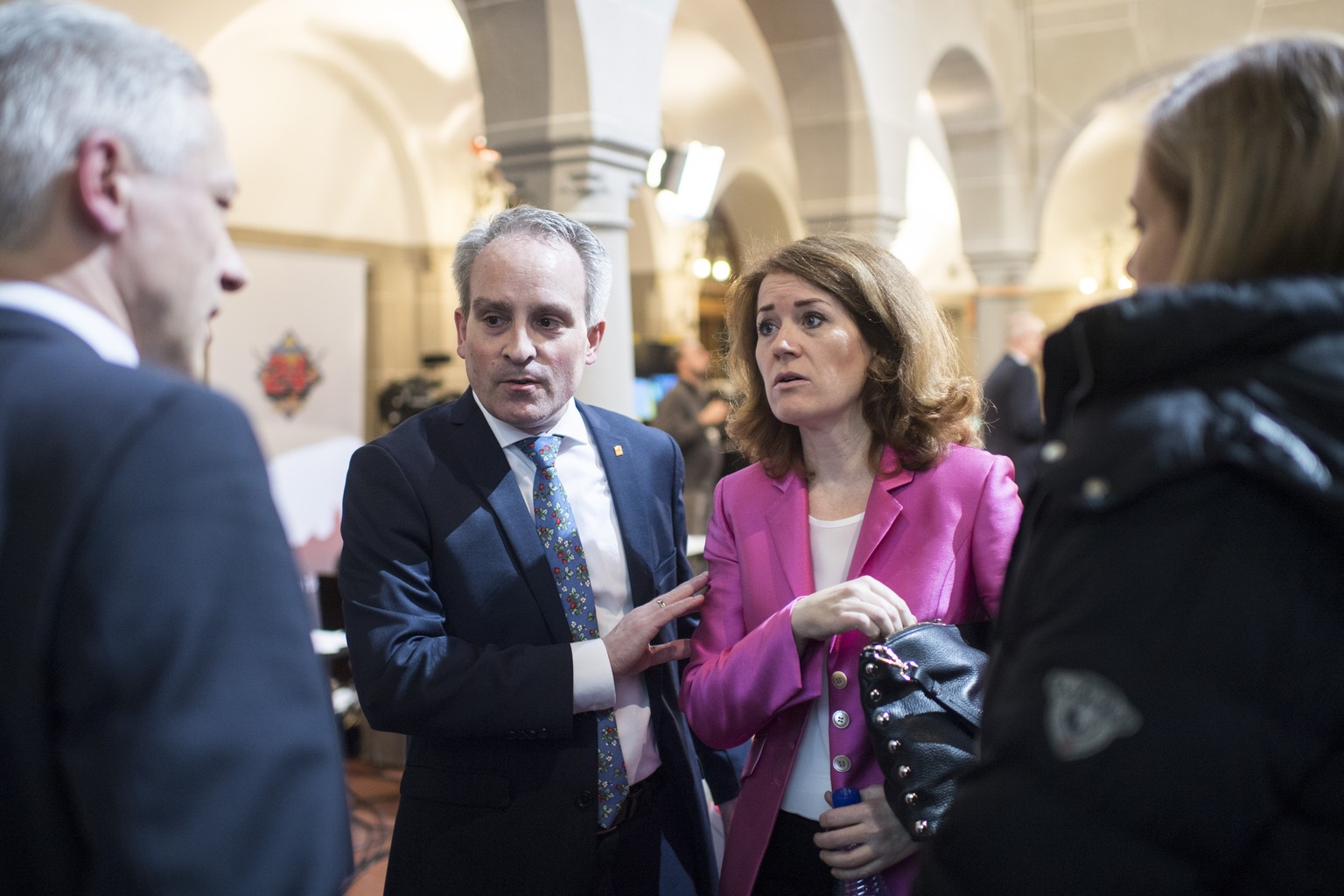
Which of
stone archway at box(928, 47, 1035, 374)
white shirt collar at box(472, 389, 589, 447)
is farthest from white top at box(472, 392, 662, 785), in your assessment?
stone archway at box(928, 47, 1035, 374)

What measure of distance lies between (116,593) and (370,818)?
4188mm

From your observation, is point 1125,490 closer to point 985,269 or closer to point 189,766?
point 189,766

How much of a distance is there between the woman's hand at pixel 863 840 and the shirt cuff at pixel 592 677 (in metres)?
0.37

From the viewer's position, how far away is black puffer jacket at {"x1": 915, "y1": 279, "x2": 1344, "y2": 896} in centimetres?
74

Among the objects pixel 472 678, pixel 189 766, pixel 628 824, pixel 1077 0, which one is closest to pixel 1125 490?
pixel 189 766

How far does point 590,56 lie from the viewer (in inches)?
142

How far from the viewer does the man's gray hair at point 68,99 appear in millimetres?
789

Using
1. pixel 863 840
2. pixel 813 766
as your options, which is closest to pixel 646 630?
pixel 813 766

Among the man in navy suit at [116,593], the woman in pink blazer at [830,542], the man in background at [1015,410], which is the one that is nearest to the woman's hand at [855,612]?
the woman in pink blazer at [830,542]

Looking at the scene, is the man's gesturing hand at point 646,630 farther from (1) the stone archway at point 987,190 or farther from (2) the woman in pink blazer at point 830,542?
(1) the stone archway at point 987,190

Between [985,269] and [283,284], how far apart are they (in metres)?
5.43

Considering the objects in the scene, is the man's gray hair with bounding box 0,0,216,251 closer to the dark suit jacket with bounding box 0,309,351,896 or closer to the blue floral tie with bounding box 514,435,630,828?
the dark suit jacket with bounding box 0,309,351,896

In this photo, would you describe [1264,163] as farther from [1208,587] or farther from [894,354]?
[894,354]

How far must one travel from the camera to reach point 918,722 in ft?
4.44
